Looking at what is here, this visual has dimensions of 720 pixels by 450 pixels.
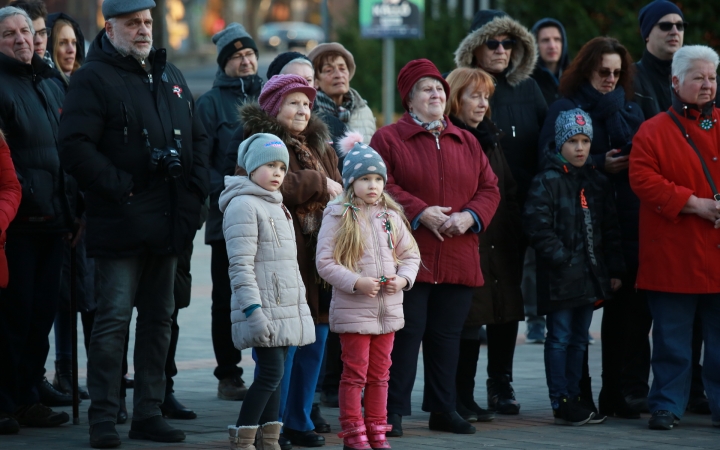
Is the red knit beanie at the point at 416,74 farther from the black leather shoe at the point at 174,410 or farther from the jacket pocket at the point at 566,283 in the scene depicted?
the black leather shoe at the point at 174,410

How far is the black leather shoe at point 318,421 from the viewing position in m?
6.71

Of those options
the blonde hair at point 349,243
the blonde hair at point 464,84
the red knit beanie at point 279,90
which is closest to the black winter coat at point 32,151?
the red knit beanie at point 279,90

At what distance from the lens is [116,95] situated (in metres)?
6.23

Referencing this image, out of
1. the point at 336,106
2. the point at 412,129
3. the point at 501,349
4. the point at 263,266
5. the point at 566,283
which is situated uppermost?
the point at 336,106

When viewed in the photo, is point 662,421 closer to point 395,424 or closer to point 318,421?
point 395,424

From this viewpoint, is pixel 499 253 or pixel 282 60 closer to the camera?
pixel 499 253

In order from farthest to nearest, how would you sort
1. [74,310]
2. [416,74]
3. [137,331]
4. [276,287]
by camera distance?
[74,310] → [416,74] → [137,331] → [276,287]

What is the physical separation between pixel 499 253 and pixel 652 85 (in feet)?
5.60

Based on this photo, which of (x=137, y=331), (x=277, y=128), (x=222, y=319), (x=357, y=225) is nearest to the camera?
(x=357, y=225)

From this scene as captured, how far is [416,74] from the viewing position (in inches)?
268

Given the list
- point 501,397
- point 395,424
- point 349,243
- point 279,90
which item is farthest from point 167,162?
point 501,397

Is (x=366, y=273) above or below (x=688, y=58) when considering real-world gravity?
below

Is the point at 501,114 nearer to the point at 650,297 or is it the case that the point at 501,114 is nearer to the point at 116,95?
the point at 650,297

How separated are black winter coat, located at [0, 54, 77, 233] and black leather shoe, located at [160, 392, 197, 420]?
3.90 ft
